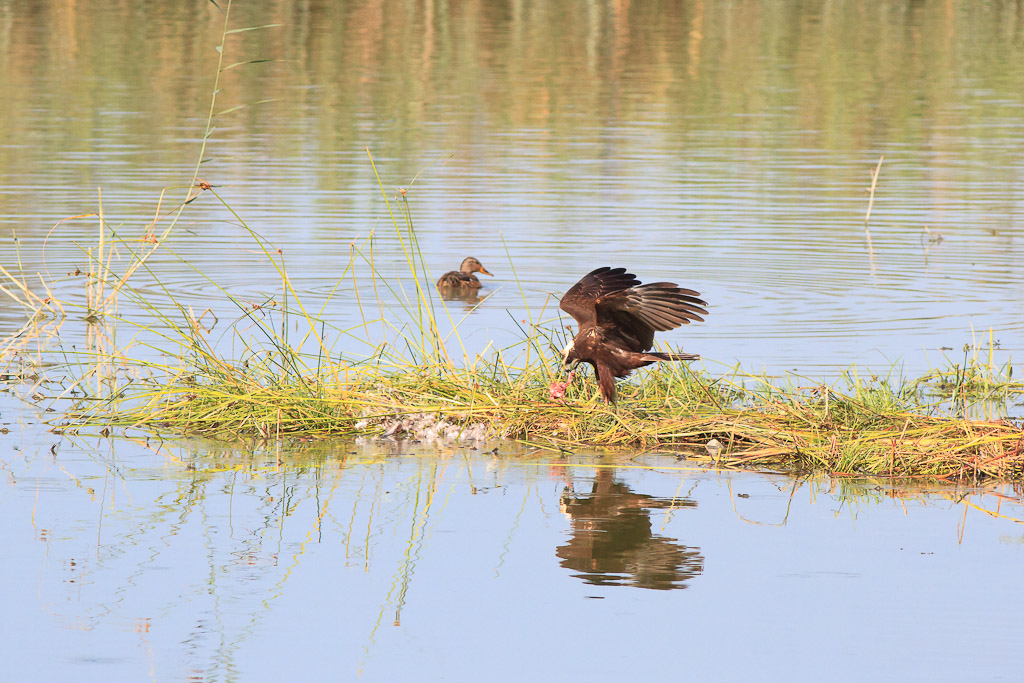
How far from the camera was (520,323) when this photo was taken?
1156 cm

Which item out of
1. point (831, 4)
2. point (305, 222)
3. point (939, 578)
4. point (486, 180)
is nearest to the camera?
point (939, 578)

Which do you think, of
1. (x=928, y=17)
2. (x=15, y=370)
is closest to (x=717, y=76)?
(x=928, y=17)

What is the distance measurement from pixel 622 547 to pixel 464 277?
22.7 feet

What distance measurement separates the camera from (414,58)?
33188 millimetres

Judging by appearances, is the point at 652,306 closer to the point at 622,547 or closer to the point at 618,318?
the point at 618,318

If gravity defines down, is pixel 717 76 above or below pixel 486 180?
above

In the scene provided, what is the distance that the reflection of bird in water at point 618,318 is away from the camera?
307 inches

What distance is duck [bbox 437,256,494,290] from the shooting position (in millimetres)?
12914

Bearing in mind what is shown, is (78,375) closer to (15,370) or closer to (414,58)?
(15,370)

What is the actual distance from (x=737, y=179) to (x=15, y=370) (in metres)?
11.7

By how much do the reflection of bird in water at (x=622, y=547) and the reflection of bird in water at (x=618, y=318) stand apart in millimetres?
1034

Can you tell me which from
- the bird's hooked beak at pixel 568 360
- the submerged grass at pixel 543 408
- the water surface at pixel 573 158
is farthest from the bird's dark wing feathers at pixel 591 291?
the water surface at pixel 573 158

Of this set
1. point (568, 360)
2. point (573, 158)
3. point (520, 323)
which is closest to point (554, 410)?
point (568, 360)

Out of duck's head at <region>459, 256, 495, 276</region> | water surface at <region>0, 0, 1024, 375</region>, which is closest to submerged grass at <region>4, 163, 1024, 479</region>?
water surface at <region>0, 0, 1024, 375</region>
